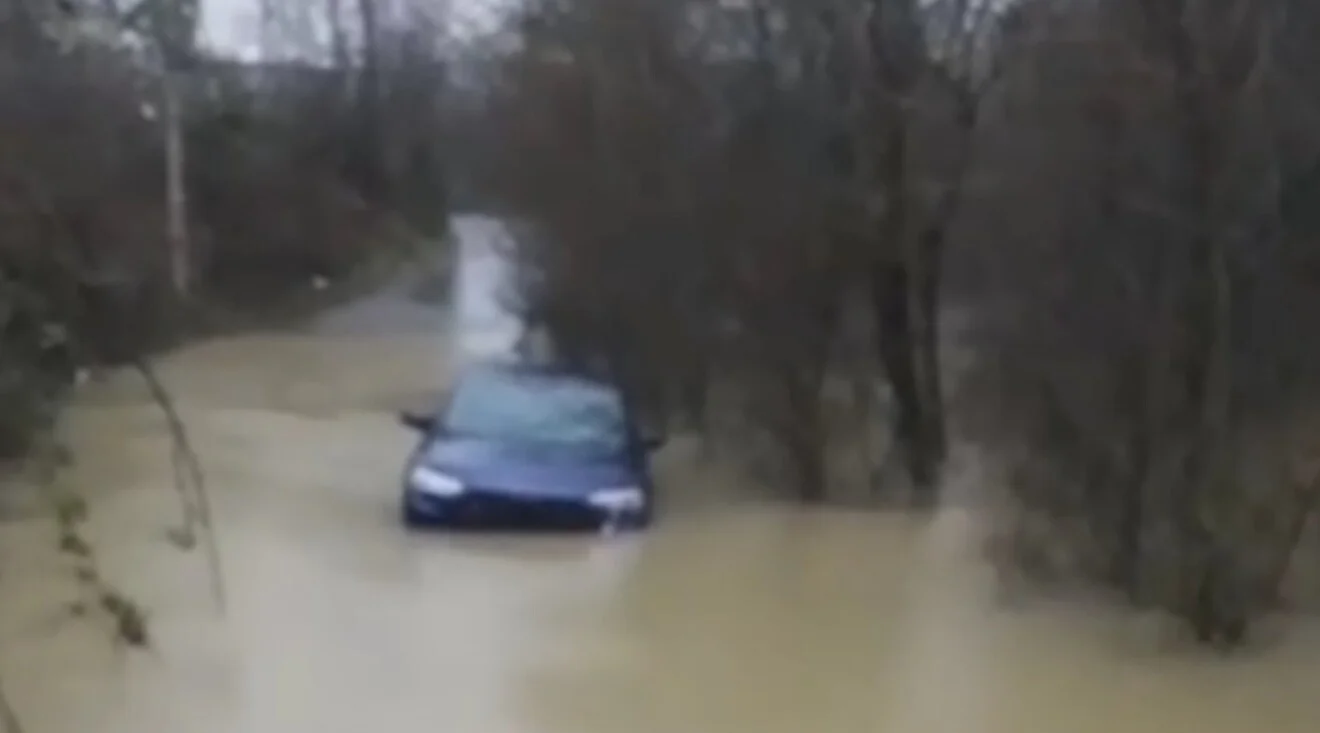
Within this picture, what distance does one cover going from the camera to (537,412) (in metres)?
12.5

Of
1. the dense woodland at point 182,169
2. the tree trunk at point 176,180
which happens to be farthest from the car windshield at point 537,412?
the tree trunk at point 176,180

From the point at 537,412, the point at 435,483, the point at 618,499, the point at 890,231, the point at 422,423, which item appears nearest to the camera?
the point at 435,483

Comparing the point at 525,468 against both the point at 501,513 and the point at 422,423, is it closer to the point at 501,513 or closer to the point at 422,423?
the point at 501,513

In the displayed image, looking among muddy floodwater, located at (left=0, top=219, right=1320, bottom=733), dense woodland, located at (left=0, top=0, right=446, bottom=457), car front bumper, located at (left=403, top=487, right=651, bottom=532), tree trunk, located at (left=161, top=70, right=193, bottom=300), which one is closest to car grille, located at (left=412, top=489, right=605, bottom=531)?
car front bumper, located at (left=403, top=487, right=651, bottom=532)

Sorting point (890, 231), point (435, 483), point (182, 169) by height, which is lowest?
point (435, 483)

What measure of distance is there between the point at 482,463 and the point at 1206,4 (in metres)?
4.61

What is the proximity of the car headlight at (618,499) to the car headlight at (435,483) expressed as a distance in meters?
0.71

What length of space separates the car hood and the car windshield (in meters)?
0.12

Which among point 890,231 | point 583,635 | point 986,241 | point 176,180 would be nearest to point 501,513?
point 583,635

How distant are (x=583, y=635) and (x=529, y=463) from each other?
215 centimetres

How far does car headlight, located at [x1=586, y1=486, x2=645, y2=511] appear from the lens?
11.7 metres

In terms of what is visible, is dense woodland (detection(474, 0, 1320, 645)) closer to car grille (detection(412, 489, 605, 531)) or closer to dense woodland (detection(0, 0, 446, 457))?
car grille (detection(412, 489, 605, 531))

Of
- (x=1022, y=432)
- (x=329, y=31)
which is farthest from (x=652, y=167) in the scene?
(x=329, y=31)

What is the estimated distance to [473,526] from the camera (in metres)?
11.6
